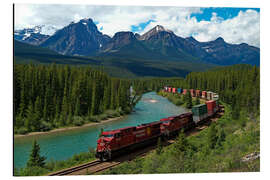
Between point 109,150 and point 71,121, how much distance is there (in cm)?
3064

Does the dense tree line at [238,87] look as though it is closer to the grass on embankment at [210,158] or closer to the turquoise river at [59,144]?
the grass on embankment at [210,158]

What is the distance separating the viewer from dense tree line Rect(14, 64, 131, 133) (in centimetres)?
4825

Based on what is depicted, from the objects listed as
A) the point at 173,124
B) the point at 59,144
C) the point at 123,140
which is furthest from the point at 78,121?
the point at 123,140

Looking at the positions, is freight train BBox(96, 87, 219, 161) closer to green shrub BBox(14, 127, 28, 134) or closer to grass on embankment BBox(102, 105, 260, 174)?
grass on embankment BBox(102, 105, 260, 174)

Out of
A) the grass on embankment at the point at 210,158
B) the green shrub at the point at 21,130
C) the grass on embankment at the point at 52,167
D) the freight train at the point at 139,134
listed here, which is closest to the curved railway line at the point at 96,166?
the freight train at the point at 139,134

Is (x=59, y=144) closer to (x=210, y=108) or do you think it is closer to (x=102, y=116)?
(x=102, y=116)

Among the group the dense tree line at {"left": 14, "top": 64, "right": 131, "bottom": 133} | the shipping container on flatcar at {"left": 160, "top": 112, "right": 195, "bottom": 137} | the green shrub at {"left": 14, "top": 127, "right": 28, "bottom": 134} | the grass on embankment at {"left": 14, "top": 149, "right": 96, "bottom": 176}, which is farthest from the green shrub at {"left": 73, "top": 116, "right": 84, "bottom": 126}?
the grass on embankment at {"left": 14, "top": 149, "right": 96, "bottom": 176}

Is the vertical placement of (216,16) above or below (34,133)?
above

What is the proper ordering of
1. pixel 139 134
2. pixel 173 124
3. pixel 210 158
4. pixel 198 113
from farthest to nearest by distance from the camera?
1. pixel 198 113
2. pixel 173 124
3. pixel 139 134
4. pixel 210 158

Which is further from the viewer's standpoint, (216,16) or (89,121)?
(89,121)

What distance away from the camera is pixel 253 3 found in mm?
22016

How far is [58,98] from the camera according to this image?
56.1m
